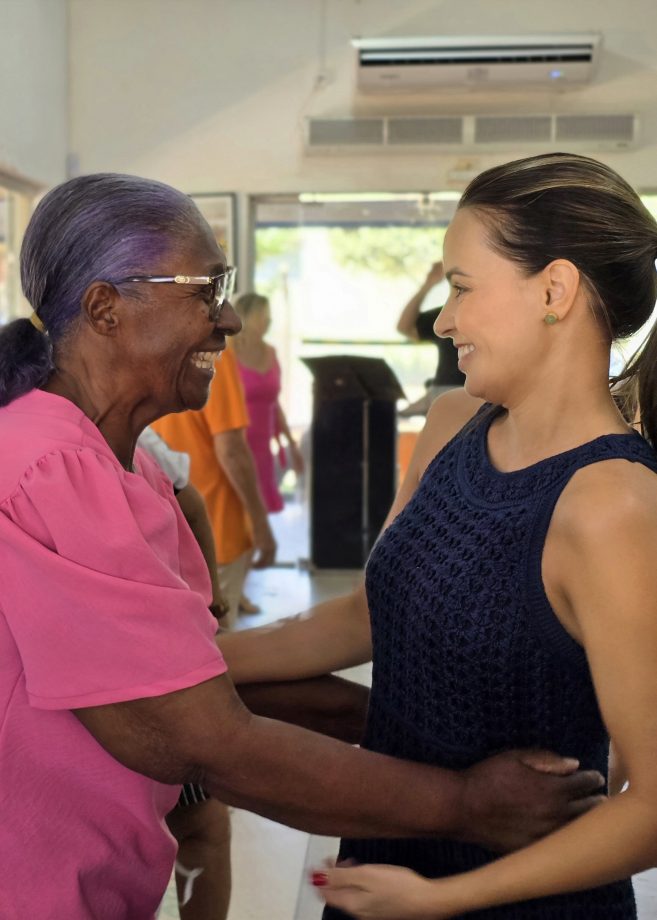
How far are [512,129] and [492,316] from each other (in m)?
6.07

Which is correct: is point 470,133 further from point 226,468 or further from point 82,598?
point 82,598

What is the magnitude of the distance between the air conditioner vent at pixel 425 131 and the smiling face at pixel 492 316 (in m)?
5.97

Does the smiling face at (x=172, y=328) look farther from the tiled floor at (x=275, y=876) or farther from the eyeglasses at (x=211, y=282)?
the tiled floor at (x=275, y=876)

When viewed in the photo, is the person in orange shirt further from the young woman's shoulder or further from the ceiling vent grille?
the ceiling vent grille

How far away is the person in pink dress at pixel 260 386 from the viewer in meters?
6.12

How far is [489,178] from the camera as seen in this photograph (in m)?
1.18

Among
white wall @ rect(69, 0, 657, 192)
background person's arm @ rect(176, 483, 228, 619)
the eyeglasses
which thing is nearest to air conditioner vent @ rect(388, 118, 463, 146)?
white wall @ rect(69, 0, 657, 192)

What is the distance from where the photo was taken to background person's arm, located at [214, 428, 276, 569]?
380 centimetres

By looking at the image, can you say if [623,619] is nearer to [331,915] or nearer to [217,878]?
[331,915]

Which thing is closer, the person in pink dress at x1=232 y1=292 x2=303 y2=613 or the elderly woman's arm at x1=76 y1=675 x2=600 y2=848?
the elderly woman's arm at x1=76 y1=675 x2=600 y2=848

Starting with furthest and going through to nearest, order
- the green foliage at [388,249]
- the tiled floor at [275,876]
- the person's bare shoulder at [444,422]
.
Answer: the green foliage at [388,249], the tiled floor at [275,876], the person's bare shoulder at [444,422]

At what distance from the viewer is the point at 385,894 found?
104 centimetres

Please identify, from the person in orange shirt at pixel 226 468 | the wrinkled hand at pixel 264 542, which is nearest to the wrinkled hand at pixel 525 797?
the person in orange shirt at pixel 226 468

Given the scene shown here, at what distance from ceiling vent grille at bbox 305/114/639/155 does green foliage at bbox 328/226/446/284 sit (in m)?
0.61
